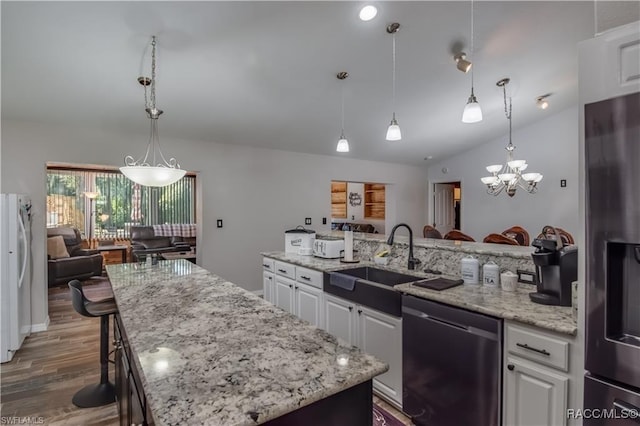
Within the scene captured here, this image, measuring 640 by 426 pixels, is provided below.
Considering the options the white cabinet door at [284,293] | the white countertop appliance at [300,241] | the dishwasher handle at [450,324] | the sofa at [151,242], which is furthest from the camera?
the sofa at [151,242]

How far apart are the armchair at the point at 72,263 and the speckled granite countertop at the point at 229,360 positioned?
5198 millimetres

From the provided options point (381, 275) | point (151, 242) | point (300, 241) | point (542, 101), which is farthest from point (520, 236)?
point (151, 242)

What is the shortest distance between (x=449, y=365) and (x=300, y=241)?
2.05 metres

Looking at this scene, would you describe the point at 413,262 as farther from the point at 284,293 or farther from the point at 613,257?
the point at 613,257

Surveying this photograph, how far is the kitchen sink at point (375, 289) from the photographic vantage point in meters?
2.03

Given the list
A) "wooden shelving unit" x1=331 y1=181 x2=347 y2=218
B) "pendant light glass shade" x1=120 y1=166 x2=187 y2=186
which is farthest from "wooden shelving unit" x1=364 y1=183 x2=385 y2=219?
"pendant light glass shade" x1=120 y1=166 x2=187 y2=186

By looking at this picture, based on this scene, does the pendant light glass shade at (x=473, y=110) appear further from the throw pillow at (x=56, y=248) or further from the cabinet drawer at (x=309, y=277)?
the throw pillow at (x=56, y=248)

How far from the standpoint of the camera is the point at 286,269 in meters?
3.17

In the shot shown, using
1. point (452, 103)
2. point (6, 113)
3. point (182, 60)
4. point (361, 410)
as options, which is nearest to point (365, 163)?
point (452, 103)

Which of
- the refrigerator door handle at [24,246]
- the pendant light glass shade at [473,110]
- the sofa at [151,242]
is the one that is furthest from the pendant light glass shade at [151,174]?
the sofa at [151,242]

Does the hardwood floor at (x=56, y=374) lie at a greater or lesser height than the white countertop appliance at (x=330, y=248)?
lesser

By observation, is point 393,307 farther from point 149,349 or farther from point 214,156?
point 214,156

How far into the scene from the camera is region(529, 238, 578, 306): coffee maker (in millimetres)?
1548

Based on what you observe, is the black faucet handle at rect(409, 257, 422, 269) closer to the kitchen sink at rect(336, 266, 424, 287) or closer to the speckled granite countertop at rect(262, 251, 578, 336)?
the kitchen sink at rect(336, 266, 424, 287)
